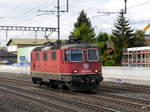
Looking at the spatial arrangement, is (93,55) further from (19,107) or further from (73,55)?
(19,107)

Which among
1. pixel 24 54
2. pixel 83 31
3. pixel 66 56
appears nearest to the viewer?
pixel 66 56

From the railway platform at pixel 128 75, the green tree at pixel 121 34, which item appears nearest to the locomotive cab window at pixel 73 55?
the railway platform at pixel 128 75

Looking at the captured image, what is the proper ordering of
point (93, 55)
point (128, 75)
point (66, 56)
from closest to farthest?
point (66, 56)
point (93, 55)
point (128, 75)

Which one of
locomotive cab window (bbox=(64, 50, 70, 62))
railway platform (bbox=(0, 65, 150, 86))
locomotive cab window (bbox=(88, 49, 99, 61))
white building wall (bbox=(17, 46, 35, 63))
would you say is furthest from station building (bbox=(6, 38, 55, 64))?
locomotive cab window (bbox=(64, 50, 70, 62))

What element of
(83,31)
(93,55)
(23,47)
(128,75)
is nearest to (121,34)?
(83,31)

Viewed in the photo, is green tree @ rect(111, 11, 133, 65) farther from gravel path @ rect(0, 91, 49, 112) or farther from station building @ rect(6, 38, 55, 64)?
gravel path @ rect(0, 91, 49, 112)

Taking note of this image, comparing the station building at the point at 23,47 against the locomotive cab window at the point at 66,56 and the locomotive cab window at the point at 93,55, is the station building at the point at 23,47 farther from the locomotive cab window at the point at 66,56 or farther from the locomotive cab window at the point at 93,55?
the locomotive cab window at the point at 66,56

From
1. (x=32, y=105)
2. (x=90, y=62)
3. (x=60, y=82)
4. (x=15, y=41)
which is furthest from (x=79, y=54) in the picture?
(x=15, y=41)

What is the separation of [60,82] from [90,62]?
99.8 inches

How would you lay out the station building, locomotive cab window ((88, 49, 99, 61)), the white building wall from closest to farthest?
locomotive cab window ((88, 49, 99, 61)), the white building wall, the station building

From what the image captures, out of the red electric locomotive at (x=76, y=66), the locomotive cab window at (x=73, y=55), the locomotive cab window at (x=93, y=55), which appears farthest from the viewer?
the locomotive cab window at (x=93, y=55)

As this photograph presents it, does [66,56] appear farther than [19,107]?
Yes

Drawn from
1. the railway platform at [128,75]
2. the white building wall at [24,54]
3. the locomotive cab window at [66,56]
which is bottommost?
the railway platform at [128,75]

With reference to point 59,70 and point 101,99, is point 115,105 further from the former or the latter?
point 59,70
